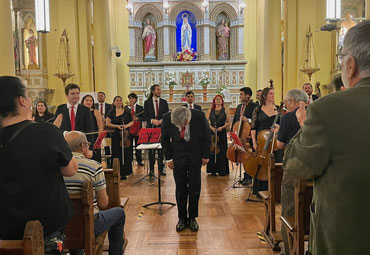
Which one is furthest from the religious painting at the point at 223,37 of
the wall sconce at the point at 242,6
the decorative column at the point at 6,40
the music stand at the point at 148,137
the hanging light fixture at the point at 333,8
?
the decorative column at the point at 6,40

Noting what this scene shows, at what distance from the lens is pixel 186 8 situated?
54.5 ft

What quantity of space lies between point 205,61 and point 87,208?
14.2m

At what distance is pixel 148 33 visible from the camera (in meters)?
16.5

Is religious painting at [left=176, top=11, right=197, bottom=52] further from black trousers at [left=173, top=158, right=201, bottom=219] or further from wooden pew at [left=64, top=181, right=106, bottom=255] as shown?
wooden pew at [left=64, top=181, right=106, bottom=255]

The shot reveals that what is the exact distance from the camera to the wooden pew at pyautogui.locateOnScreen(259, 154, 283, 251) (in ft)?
12.1

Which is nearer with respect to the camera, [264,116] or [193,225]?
[193,225]

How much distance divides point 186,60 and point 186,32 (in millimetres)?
1368

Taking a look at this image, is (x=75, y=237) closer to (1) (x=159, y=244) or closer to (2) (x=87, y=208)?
(2) (x=87, y=208)

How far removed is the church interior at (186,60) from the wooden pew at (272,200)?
0.01 meters

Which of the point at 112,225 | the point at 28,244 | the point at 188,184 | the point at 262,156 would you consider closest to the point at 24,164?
the point at 28,244

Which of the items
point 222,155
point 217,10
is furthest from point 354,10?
point 217,10

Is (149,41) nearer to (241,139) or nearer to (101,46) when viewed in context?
(101,46)

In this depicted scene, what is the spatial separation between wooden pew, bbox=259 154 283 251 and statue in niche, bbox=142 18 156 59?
13520 millimetres

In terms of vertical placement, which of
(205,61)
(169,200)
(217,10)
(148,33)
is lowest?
(169,200)
